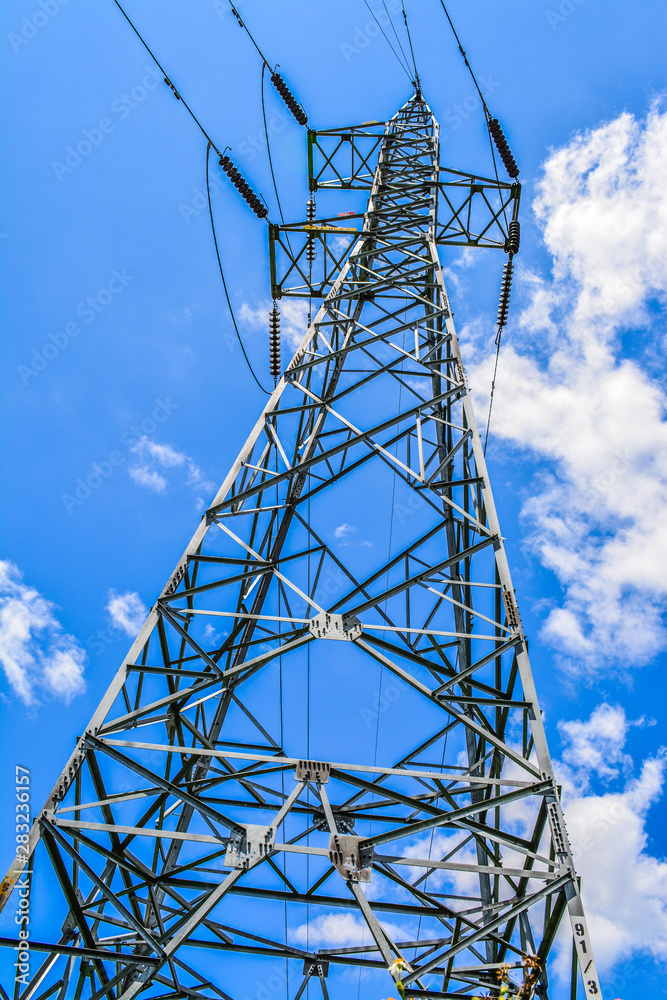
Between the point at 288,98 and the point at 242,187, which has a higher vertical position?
the point at 288,98

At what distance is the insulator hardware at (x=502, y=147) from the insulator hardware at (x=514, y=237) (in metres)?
3.62

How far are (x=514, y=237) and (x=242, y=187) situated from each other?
20.9 feet

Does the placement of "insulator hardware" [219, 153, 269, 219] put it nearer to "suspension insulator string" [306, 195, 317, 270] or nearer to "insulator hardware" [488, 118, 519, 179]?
"suspension insulator string" [306, 195, 317, 270]

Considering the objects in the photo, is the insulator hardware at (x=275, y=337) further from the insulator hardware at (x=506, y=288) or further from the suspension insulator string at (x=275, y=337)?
the insulator hardware at (x=506, y=288)

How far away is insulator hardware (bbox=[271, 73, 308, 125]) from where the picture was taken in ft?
62.8

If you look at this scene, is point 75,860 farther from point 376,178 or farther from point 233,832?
point 376,178

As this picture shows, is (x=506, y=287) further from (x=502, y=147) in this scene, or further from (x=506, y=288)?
(x=502, y=147)

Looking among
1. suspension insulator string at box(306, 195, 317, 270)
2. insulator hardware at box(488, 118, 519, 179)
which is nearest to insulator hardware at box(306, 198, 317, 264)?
suspension insulator string at box(306, 195, 317, 270)

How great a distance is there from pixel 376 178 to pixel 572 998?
682 inches

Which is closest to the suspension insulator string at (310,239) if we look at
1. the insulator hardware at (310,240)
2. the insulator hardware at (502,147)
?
the insulator hardware at (310,240)

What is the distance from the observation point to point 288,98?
19.7 m

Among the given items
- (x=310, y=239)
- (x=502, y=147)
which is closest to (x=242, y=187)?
(x=310, y=239)

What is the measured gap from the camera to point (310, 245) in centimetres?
1766

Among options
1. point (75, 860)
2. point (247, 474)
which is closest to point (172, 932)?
point (75, 860)
